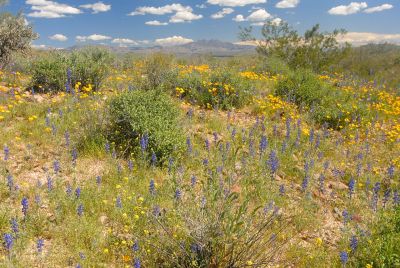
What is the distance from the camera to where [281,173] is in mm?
6086

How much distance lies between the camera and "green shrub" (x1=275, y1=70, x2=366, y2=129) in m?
8.82

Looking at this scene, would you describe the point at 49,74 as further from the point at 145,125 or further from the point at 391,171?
the point at 391,171

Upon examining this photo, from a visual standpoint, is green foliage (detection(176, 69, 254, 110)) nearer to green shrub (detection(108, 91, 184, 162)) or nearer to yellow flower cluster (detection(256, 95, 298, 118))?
yellow flower cluster (detection(256, 95, 298, 118))

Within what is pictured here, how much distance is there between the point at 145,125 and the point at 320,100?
5.84 metres

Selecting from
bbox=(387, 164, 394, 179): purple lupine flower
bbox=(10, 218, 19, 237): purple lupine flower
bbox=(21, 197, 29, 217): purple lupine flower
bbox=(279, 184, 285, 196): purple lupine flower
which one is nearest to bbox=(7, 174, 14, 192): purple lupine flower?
bbox=(21, 197, 29, 217): purple lupine flower

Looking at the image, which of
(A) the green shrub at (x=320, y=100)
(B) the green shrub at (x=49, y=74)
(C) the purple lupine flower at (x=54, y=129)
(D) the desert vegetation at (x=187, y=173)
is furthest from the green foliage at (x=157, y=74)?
(A) the green shrub at (x=320, y=100)

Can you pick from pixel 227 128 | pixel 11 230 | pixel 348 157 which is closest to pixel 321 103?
pixel 348 157

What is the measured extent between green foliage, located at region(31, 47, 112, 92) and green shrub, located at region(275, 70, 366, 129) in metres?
4.81

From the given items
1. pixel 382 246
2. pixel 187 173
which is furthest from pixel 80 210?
pixel 382 246

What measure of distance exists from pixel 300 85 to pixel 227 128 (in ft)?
12.4

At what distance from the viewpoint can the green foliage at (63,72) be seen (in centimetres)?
792

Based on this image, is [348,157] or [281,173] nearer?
[281,173]

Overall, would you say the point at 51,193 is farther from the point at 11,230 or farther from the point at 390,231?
the point at 390,231

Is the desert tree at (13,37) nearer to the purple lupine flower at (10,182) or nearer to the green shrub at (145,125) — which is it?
the green shrub at (145,125)
